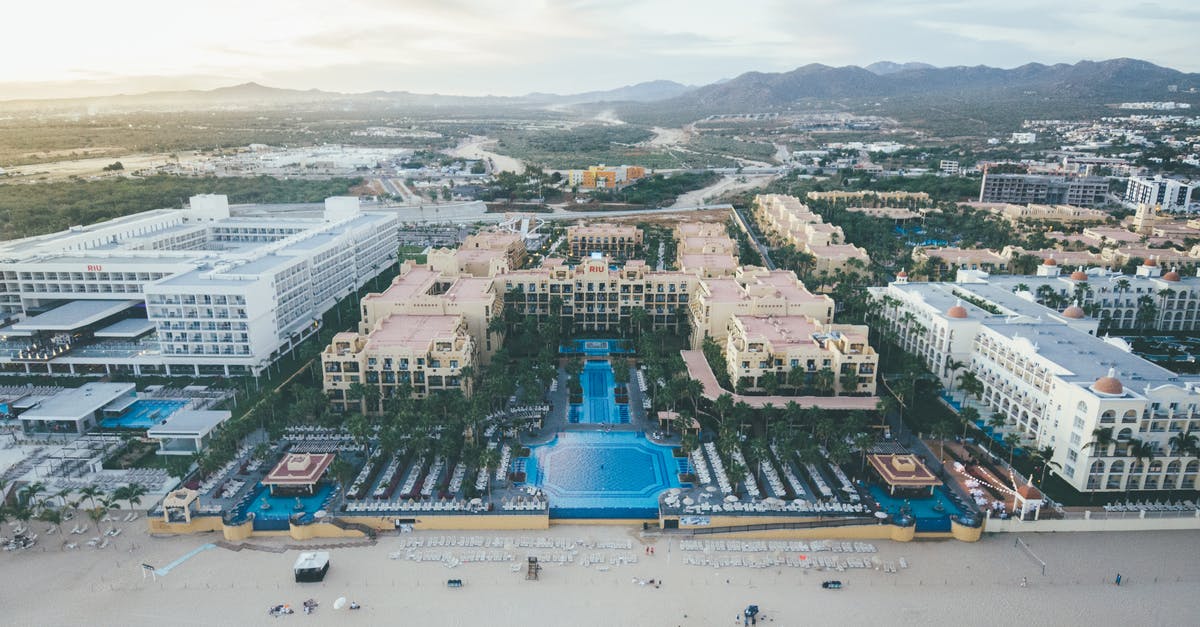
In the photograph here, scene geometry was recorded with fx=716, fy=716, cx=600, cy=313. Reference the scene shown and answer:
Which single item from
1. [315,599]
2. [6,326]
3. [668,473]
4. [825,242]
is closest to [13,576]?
[315,599]

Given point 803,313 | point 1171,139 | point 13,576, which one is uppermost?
point 1171,139

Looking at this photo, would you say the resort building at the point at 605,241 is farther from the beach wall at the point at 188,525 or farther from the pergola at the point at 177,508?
the pergola at the point at 177,508

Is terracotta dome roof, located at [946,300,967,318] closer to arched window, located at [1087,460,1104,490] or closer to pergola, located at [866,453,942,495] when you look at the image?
pergola, located at [866,453,942,495]

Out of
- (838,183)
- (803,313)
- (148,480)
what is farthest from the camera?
(838,183)

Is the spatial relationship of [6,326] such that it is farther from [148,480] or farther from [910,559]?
[910,559]

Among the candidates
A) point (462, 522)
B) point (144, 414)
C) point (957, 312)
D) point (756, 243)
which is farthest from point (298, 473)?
point (756, 243)

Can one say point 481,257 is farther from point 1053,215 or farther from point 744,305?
point 1053,215
